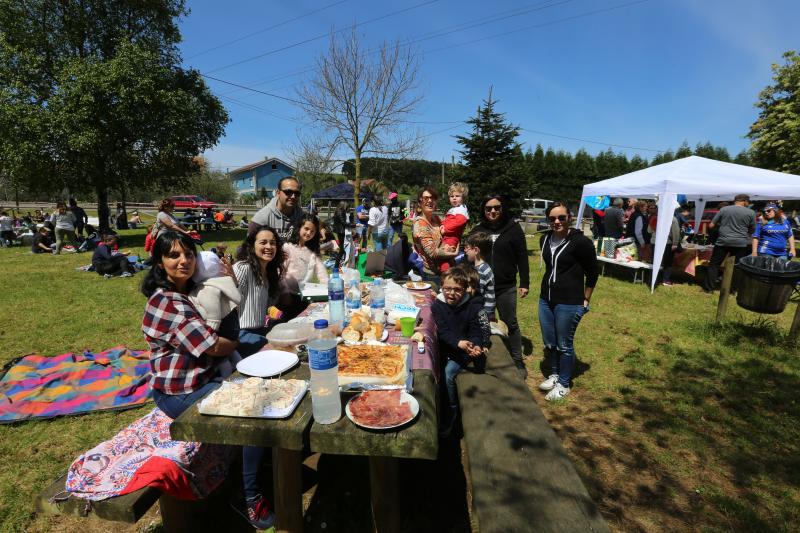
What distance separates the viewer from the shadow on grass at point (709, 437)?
9.04 ft

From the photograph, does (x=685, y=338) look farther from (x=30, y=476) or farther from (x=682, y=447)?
(x=30, y=476)

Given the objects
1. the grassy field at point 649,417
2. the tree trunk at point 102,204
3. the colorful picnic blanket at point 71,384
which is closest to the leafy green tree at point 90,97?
the tree trunk at point 102,204

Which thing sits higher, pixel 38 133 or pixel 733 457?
pixel 38 133

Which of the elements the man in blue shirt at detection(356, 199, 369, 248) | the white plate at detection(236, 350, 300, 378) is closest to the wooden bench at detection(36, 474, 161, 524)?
the white plate at detection(236, 350, 300, 378)

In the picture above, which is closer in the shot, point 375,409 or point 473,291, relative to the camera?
point 375,409

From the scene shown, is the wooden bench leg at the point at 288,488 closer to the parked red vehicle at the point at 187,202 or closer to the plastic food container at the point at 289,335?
the plastic food container at the point at 289,335

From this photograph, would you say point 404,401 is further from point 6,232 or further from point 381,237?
point 6,232

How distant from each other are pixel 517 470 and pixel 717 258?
8.92 metres

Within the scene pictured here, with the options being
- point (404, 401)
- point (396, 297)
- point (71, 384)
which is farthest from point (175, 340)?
point (71, 384)

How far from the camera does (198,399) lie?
2291 mm

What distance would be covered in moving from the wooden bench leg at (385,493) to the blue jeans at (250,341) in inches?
60.9

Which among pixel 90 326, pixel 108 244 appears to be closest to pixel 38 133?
pixel 108 244

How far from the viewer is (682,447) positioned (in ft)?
11.2

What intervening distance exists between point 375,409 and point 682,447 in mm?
3171
